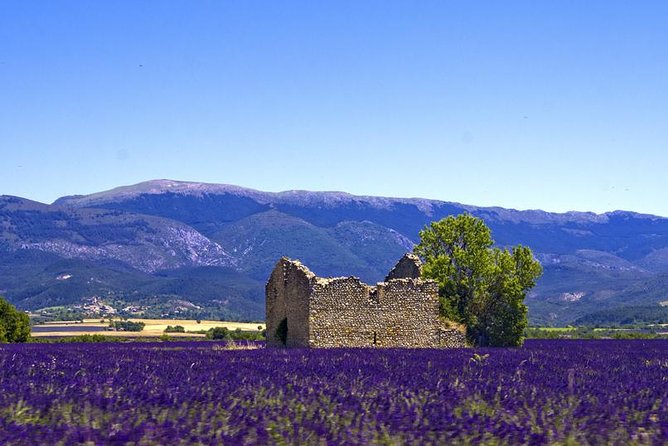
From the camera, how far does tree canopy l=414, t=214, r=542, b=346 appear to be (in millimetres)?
44062

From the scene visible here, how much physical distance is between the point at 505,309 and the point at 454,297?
2.39 metres

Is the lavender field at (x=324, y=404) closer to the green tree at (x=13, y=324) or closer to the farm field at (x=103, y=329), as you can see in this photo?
the green tree at (x=13, y=324)

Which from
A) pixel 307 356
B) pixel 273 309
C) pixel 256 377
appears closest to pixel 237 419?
pixel 256 377

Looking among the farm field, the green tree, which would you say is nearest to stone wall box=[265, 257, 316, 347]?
the green tree

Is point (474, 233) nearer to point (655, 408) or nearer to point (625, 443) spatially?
point (655, 408)

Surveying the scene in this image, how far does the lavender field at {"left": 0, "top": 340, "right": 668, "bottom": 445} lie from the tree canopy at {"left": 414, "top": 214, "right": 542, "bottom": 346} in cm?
2395

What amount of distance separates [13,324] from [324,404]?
38457mm

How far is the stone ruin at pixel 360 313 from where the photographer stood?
31859 mm

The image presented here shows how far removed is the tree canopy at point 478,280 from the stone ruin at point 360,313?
9.48 m

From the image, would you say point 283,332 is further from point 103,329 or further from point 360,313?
point 103,329

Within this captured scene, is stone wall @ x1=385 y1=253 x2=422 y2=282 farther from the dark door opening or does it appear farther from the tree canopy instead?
the dark door opening

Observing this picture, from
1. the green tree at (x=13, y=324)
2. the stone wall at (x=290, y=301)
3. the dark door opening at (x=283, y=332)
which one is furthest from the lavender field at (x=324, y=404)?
the green tree at (x=13, y=324)

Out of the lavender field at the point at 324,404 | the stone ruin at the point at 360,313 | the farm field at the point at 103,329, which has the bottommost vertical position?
the farm field at the point at 103,329

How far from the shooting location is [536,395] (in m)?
13.4
